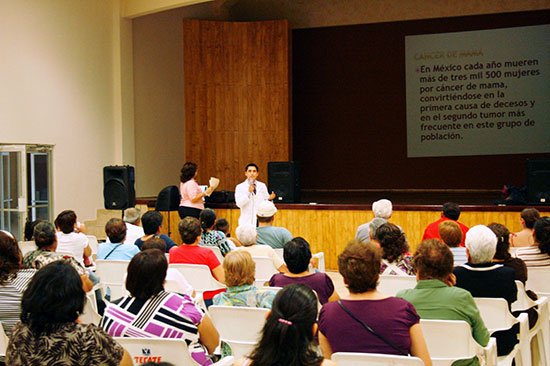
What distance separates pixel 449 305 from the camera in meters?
2.70

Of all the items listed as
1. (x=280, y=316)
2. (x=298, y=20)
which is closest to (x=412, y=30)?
(x=298, y=20)

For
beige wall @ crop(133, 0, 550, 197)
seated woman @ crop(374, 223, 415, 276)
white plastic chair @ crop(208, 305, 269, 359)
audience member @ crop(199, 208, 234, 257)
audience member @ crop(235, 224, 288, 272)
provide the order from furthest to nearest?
beige wall @ crop(133, 0, 550, 197), audience member @ crop(199, 208, 234, 257), audience member @ crop(235, 224, 288, 272), seated woman @ crop(374, 223, 415, 276), white plastic chair @ crop(208, 305, 269, 359)

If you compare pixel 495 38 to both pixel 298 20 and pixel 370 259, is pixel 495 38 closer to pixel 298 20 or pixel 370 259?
pixel 298 20

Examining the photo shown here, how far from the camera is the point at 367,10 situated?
11.9 metres

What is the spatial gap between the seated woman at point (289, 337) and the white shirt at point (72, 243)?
131 inches

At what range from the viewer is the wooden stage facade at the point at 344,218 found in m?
7.47

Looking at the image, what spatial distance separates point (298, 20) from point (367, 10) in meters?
1.41

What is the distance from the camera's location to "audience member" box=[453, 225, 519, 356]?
328 centimetres

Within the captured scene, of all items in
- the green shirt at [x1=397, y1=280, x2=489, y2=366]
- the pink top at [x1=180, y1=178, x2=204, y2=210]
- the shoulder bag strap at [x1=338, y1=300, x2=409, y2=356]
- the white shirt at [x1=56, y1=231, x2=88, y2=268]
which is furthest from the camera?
the pink top at [x1=180, y1=178, x2=204, y2=210]

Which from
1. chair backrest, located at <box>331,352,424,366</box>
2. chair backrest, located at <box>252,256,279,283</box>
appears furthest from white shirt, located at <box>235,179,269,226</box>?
chair backrest, located at <box>331,352,424,366</box>

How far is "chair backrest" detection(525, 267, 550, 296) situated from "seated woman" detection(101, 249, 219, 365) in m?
2.36

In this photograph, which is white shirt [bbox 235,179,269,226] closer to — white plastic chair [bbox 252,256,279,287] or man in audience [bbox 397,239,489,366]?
white plastic chair [bbox 252,256,279,287]

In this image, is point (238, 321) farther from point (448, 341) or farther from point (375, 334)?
point (448, 341)

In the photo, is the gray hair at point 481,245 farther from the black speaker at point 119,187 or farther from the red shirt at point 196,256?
the black speaker at point 119,187
